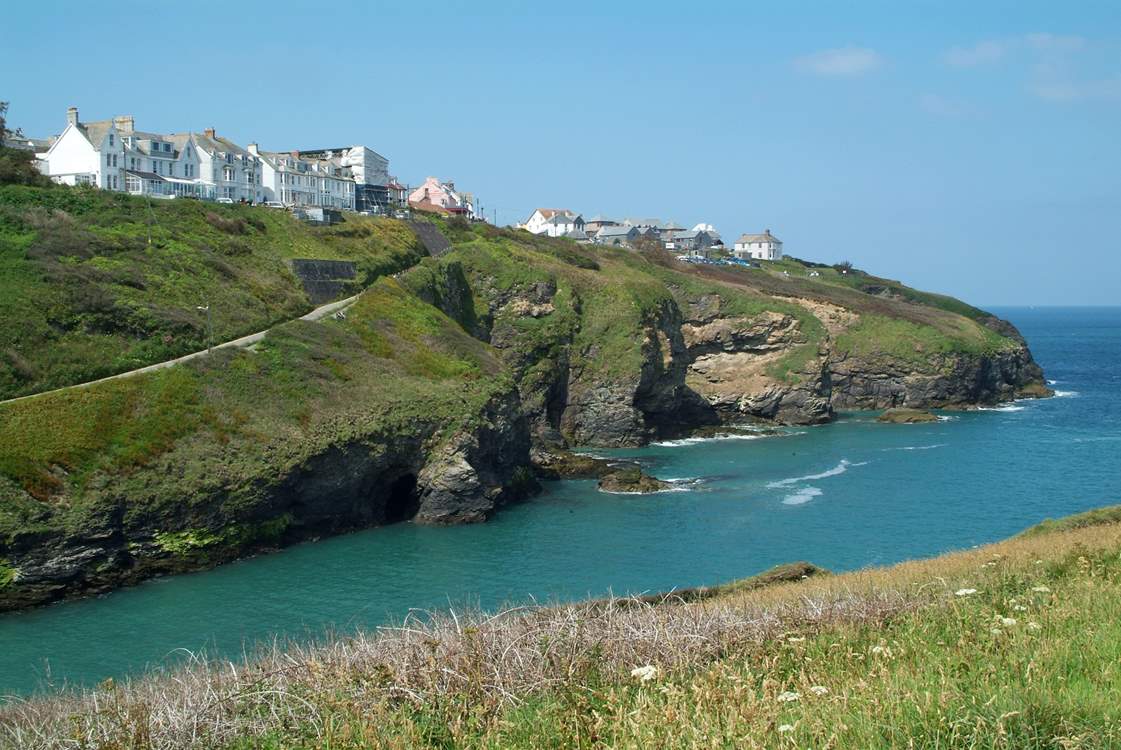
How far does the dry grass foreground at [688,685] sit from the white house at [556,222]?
501ft

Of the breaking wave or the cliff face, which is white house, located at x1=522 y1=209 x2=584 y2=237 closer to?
the cliff face

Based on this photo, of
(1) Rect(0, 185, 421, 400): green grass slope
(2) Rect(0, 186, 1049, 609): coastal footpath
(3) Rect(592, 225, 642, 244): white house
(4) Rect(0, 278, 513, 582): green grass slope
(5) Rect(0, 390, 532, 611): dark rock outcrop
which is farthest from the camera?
(3) Rect(592, 225, 642, 244): white house

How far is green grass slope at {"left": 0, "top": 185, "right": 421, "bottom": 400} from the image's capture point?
44.7 meters

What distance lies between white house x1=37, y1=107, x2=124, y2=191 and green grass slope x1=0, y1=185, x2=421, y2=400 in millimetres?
11227

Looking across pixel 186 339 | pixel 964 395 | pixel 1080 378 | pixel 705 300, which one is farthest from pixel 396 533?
pixel 1080 378

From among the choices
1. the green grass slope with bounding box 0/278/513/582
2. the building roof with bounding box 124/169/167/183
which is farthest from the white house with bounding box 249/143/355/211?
the green grass slope with bounding box 0/278/513/582

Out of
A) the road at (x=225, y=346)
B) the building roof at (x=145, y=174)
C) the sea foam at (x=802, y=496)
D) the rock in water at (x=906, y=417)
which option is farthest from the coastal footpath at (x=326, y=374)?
the building roof at (x=145, y=174)

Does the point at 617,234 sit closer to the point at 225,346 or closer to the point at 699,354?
the point at 699,354

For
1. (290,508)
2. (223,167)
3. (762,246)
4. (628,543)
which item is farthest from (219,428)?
(762,246)

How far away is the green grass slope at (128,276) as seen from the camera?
147 feet

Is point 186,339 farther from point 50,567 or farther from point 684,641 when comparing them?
point 684,641

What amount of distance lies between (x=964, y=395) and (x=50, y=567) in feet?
274

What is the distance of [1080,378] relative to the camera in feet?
392

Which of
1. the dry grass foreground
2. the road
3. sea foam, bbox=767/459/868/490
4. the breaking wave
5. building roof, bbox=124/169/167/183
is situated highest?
building roof, bbox=124/169/167/183
